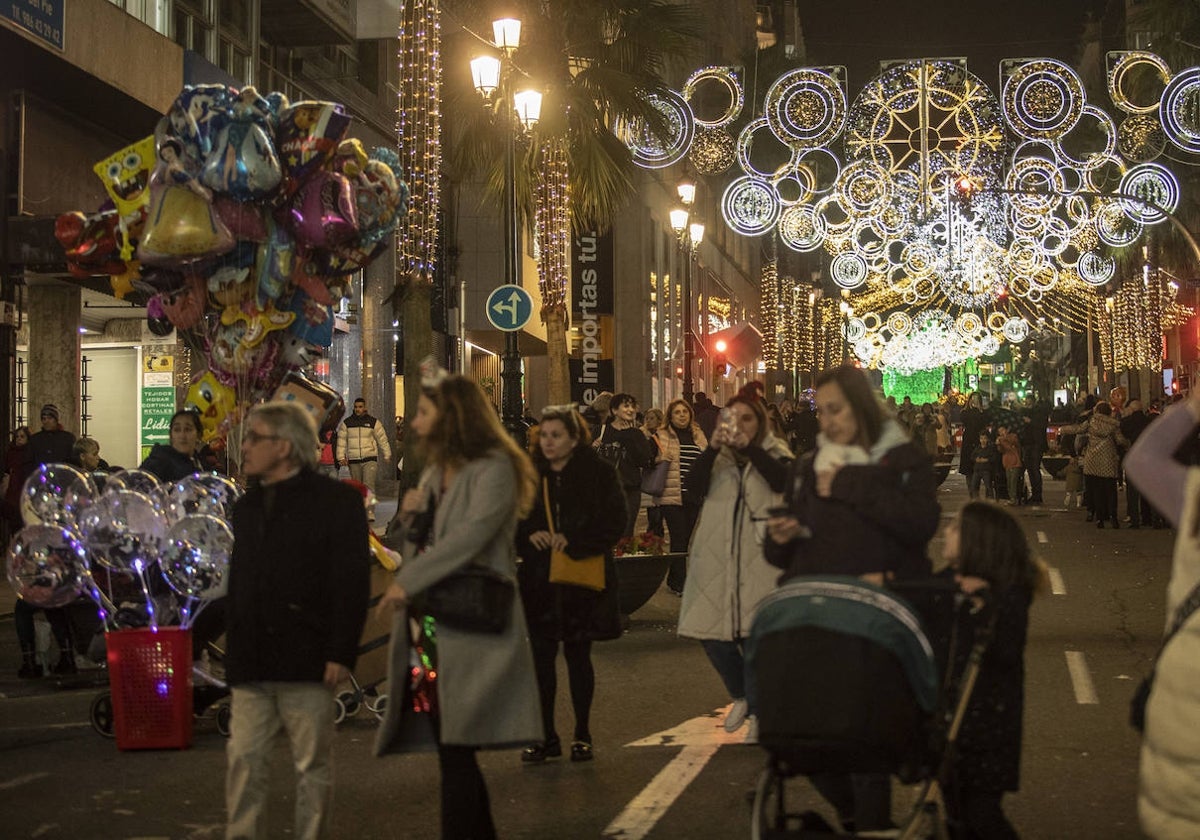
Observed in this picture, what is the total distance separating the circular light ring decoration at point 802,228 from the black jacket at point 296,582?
88.4ft

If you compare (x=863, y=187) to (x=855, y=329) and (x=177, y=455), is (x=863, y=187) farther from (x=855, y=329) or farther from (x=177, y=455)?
(x=855, y=329)

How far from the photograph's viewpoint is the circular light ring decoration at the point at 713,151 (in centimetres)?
2822

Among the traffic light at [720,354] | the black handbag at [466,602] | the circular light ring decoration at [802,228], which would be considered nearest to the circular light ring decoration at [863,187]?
the circular light ring decoration at [802,228]

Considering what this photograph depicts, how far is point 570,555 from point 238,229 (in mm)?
5149

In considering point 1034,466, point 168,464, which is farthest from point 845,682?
point 1034,466

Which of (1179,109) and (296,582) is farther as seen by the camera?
(1179,109)

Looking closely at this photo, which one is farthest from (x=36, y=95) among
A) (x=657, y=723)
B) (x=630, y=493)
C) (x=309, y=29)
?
(x=657, y=723)

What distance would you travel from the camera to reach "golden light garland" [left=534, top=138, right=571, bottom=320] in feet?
78.0

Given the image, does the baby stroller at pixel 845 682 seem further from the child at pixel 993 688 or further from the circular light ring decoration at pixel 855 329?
the circular light ring decoration at pixel 855 329

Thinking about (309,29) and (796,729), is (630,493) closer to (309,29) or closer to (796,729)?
(796,729)

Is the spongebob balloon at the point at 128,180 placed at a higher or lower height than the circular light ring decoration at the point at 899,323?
lower

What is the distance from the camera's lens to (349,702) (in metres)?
9.46

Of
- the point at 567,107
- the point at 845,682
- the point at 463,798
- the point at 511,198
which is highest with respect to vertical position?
the point at 567,107

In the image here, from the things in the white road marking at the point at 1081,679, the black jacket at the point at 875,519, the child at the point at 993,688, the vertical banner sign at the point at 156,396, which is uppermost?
the vertical banner sign at the point at 156,396
